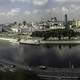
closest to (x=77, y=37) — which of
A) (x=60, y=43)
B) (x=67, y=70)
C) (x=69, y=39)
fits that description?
(x=69, y=39)

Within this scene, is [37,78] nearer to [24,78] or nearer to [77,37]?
[24,78]

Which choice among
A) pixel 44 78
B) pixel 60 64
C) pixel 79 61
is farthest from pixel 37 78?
pixel 79 61

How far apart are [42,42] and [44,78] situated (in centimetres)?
1235

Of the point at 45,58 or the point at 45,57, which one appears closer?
the point at 45,58

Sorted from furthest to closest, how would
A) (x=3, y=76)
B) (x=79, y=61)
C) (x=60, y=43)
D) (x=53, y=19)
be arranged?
(x=53, y=19), (x=60, y=43), (x=79, y=61), (x=3, y=76)

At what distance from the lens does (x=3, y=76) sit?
7.99 metres

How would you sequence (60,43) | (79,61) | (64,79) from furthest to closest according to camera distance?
(60,43)
(79,61)
(64,79)

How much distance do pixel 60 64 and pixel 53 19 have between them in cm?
3397

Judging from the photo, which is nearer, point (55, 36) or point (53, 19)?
point (55, 36)

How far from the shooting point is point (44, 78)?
767cm

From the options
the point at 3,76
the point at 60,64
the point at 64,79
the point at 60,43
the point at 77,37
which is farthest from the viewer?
the point at 77,37

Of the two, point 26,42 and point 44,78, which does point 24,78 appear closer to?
point 44,78

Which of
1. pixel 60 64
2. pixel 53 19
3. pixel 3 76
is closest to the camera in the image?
pixel 3 76

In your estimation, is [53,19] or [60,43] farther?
[53,19]
